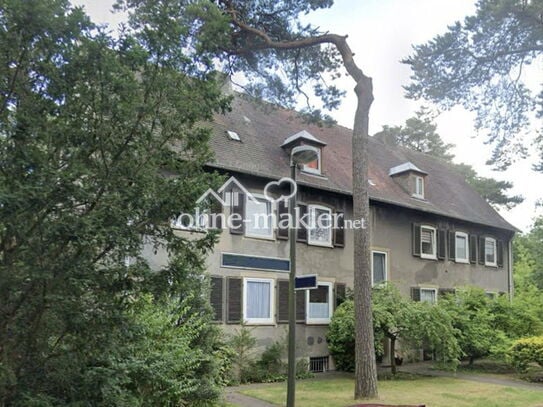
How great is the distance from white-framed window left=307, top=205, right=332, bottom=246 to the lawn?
4.87 m

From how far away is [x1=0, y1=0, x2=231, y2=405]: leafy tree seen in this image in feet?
15.1

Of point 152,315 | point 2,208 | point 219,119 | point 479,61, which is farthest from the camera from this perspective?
point 219,119

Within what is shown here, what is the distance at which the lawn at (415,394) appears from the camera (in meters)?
11.5

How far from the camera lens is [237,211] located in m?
15.8

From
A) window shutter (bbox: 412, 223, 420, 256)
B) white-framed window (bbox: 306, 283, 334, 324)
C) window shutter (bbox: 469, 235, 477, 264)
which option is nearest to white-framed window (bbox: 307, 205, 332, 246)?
white-framed window (bbox: 306, 283, 334, 324)

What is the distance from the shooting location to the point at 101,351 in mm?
5066

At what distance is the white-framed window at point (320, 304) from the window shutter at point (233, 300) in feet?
9.37

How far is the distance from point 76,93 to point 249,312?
38.6 ft

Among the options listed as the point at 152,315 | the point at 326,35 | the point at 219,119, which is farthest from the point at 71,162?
the point at 219,119

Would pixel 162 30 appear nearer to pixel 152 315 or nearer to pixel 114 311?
pixel 114 311

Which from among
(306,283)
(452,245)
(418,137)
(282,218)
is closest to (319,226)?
(282,218)

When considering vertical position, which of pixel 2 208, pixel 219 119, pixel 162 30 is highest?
pixel 219 119

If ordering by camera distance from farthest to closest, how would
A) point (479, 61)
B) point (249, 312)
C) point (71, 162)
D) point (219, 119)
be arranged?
point (219, 119), point (479, 61), point (249, 312), point (71, 162)

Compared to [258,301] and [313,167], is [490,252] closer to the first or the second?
[313,167]
